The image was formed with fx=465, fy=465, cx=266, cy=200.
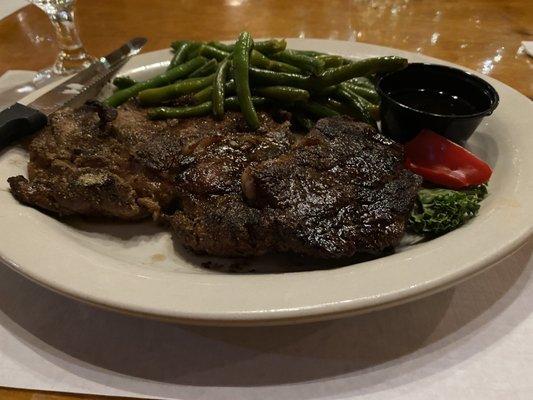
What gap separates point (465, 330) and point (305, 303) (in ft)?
2.65

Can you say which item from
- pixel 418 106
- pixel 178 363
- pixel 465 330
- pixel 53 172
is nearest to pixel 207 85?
pixel 53 172

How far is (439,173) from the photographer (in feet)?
8.87

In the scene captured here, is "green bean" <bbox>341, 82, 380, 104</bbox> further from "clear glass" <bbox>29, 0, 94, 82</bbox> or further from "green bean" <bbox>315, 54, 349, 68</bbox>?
"clear glass" <bbox>29, 0, 94, 82</bbox>

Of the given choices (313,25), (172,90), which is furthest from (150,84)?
(313,25)

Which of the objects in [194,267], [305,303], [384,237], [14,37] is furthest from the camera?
[14,37]

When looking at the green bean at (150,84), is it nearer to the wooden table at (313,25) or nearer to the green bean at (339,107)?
the green bean at (339,107)

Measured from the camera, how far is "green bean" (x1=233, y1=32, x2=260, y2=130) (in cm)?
301

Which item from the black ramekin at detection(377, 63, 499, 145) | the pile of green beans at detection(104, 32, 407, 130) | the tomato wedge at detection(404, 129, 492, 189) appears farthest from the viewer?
the pile of green beans at detection(104, 32, 407, 130)

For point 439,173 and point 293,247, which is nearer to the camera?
point 293,247

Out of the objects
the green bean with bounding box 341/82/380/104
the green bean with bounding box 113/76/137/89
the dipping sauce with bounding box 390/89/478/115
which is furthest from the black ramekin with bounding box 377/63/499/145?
the green bean with bounding box 113/76/137/89

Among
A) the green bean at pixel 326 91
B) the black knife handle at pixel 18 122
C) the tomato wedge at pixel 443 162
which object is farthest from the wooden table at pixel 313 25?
the black knife handle at pixel 18 122

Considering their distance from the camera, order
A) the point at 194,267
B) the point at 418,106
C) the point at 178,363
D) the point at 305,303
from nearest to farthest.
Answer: the point at 305,303 → the point at 178,363 → the point at 194,267 → the point at 418,106

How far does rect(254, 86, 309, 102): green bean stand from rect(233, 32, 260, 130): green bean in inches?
6.3

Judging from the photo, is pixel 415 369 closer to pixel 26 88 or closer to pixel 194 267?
pixel 194 267
